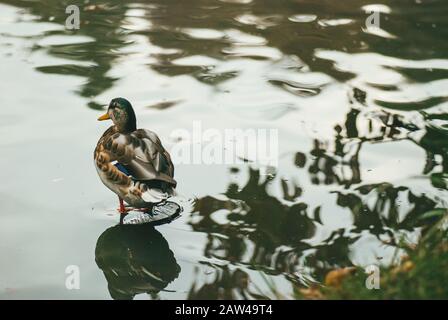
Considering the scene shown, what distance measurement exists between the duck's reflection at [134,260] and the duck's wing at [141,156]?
1.45 feet

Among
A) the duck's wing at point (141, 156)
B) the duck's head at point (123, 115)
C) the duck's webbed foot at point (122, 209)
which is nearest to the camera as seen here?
the duck's wing at point (141, 156)

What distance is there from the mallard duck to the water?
347 millimetres

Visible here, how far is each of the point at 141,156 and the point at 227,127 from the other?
1.68m

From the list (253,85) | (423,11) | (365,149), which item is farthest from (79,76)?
(423,11)

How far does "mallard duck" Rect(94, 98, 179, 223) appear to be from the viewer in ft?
16.4

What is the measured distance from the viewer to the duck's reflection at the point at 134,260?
4785mm

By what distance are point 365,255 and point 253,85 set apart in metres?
2.66
